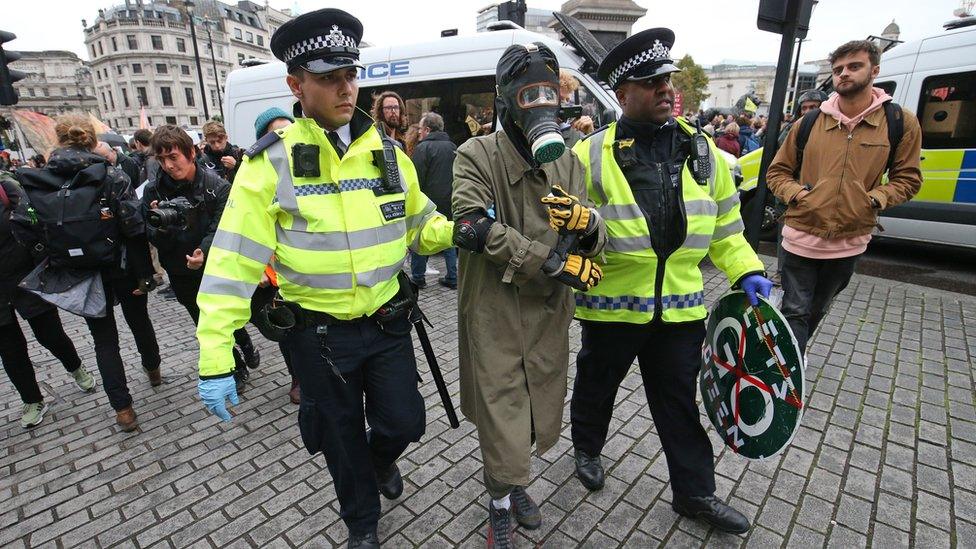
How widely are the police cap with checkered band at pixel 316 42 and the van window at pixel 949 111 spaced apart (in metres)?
7.48

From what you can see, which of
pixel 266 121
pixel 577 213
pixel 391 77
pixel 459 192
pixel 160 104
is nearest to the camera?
pixel 577 213

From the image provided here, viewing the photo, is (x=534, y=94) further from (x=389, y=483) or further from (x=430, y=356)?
(x=389, y=483)

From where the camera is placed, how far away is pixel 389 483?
263 centimetres

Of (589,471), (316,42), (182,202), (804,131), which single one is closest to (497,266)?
(316,42)

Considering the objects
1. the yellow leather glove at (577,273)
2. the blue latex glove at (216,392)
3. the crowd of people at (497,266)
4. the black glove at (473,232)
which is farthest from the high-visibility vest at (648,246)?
the blue latex glove at (216,392)

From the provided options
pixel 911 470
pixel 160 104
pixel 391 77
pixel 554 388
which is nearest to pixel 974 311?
pixel 911 470

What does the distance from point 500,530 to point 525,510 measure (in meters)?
0.20

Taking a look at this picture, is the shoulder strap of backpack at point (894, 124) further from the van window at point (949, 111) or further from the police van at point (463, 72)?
the van window at point (949, 111)

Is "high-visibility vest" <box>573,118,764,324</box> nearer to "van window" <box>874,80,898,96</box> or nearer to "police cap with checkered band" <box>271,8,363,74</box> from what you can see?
"police cap with checkered band" <box>271,8,363,74</box>

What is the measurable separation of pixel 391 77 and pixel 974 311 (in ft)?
25.9

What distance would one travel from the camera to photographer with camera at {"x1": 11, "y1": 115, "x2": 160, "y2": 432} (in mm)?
3154

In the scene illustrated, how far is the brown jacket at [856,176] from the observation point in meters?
3.14

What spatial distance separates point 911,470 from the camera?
2.75 metres

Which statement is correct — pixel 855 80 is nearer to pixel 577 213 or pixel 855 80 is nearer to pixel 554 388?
pixel 577 213
